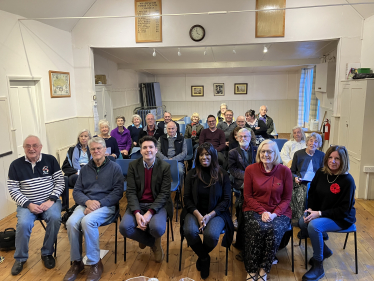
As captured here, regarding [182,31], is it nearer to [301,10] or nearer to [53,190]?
[301,10]

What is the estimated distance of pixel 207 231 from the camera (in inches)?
93.7

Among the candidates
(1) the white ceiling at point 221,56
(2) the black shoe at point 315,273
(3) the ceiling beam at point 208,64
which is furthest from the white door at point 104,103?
(2) the black shoe at point 315,273

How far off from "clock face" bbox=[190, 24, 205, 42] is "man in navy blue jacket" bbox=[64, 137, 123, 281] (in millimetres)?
3210

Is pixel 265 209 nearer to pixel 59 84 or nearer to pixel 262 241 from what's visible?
pixel 262 241

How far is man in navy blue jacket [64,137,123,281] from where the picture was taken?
8.08 ft

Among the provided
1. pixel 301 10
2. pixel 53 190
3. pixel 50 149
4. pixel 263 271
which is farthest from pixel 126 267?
pixel 301 10

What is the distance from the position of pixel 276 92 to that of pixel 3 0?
29.6 ft

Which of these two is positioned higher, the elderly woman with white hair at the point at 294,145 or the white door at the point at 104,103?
the white door at the point at 104,103

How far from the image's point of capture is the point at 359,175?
4.14m

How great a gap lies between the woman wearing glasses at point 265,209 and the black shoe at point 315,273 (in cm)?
38

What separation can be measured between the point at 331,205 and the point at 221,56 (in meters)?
5.58

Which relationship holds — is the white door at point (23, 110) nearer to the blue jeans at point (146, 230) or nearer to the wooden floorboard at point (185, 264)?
the wooden floorboard at point (185, 264)

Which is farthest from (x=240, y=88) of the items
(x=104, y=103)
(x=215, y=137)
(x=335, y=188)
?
(x=335, y=188)

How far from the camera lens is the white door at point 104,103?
686 centimetres
